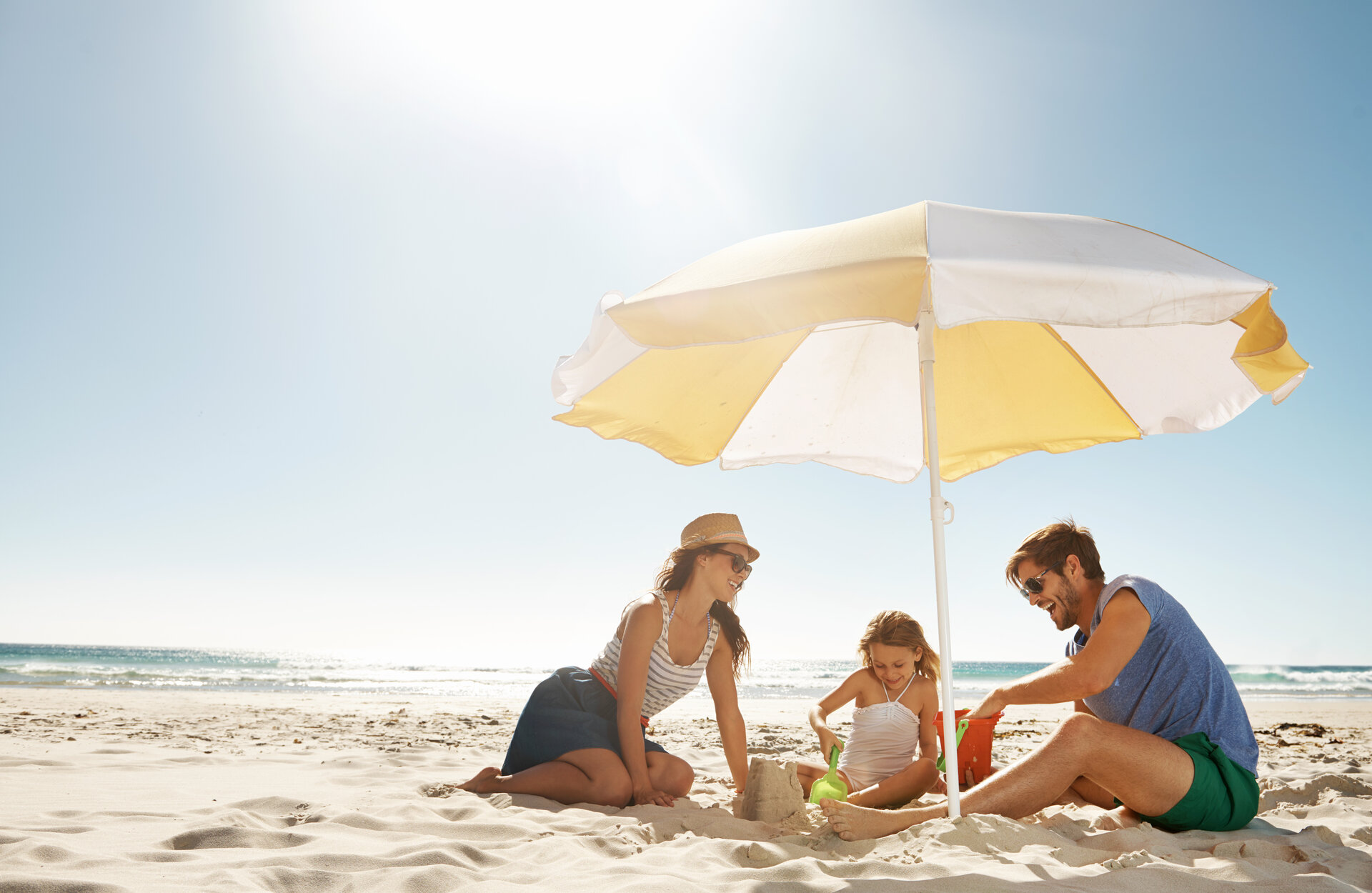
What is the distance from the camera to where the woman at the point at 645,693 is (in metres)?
3.45

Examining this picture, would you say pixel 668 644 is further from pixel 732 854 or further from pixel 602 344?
pixel 602 344

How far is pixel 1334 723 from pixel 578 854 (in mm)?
13791

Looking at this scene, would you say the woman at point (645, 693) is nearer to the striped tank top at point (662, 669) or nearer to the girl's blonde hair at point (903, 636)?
the striped tank top at point (662, 669)

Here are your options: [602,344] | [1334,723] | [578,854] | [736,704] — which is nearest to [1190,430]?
[736,704]

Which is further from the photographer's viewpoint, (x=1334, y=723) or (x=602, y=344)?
(x=1334, y=723)

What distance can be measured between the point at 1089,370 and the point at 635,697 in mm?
2690

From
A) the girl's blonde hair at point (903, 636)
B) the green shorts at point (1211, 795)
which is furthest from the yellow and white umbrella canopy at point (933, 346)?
the green shorts at point (1211, 795)

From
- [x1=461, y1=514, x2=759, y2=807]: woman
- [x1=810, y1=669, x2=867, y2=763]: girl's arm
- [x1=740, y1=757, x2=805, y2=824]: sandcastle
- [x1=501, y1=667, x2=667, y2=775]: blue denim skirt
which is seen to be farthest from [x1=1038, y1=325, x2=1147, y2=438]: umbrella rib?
[x1=501, y1=667, x2=667, y2=775]: blue denim skirt

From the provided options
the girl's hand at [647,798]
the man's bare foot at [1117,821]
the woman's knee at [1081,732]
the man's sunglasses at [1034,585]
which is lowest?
the girl's hand at [647,798]

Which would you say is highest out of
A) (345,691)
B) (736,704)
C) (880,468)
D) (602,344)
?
(602,344)

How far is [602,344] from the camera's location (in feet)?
9.35

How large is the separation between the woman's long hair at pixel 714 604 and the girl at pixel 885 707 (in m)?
0.46

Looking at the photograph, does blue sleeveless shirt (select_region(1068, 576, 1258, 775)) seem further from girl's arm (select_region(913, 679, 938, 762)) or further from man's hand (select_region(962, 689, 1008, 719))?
girl's arm (select_region(913, 679, 938, 762))

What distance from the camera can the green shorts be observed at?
264 cm
